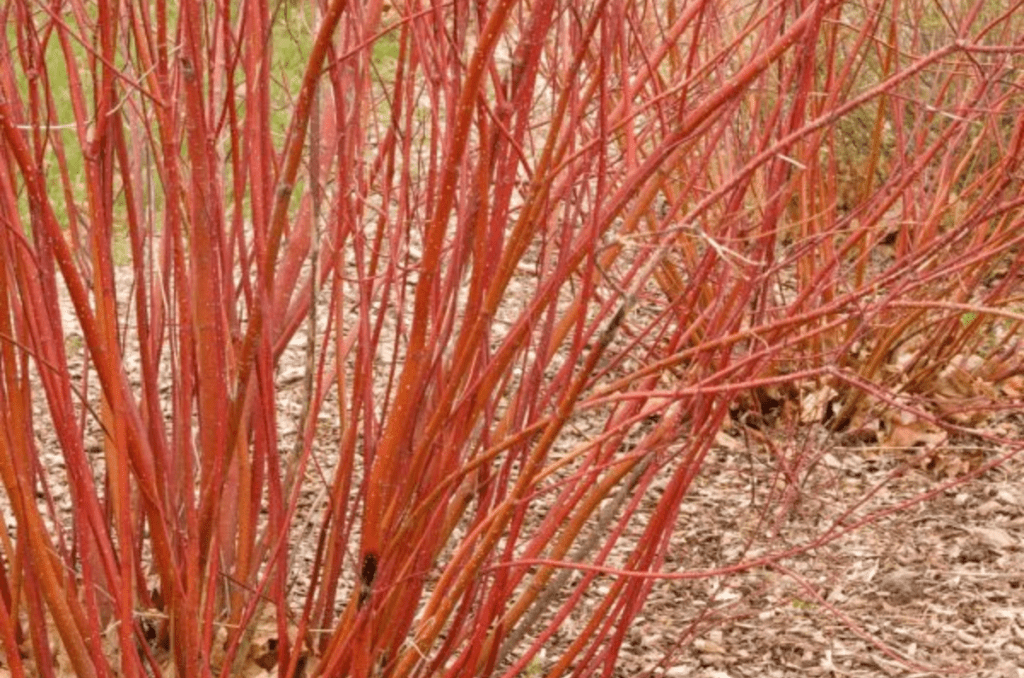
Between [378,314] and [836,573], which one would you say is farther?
[836,573]

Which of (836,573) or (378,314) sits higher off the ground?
(378,314)

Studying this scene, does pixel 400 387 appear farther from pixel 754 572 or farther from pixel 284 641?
pixel 754 572

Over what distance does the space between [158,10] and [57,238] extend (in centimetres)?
32

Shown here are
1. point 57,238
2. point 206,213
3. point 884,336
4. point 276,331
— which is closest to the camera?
point 57,238

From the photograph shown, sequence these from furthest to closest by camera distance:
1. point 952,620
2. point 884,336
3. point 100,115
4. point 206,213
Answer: point 884,336
point 952,620
point 206,213
point 100,115

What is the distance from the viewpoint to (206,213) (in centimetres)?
221

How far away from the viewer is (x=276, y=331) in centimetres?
279

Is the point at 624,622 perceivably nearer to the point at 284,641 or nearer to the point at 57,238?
the point at 284,641

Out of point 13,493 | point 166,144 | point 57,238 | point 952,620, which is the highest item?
point 166,144

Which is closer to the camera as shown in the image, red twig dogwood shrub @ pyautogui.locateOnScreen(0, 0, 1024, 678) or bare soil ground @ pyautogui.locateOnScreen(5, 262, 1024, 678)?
red twig dogwood shrub @ pyautogui.locateOnScreen(0, 0, 1024, 678)

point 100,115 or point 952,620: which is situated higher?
point 100,115

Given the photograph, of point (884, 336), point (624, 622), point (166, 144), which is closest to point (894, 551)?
point (884, 336)

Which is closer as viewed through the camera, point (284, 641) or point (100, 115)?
point (100, 115)

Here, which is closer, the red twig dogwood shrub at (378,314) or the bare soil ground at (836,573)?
the red twig dogwood shrub at (378,314)
